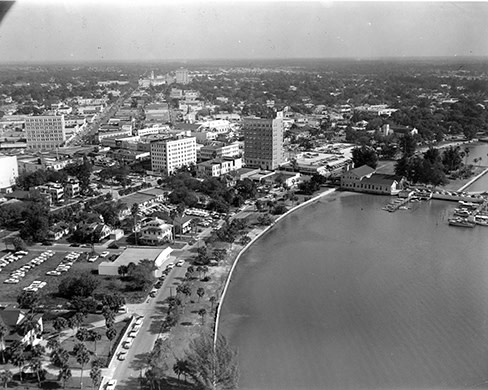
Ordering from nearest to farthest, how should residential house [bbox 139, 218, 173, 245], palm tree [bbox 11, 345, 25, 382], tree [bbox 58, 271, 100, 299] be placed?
palm tree [bbox 11, 345, 25, 382], tree [bbox 58, 271, 100, 299], residential house [bbox 139, 218, 173, 245]

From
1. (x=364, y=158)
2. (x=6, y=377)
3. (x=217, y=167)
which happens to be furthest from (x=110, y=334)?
(x=364, y=158)

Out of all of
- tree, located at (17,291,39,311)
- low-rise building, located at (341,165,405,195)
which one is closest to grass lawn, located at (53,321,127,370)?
tree, located at (17,291,39,311)

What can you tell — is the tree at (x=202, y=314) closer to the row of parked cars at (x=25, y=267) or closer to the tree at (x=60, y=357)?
the tree at (x=60, y=357)

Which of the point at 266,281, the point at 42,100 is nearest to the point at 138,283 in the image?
the point at 266,281

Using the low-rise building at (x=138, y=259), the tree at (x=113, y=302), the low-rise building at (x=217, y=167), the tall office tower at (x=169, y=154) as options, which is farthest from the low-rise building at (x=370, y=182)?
the tree at (x=113, y=302)

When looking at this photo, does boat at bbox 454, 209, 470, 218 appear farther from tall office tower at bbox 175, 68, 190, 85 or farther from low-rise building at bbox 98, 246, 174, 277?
tall office tower at bbox 175, 68, 190, 85

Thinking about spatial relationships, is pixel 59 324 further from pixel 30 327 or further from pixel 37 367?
pixel 37 367

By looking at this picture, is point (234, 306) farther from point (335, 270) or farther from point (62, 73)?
point (62, 73)
